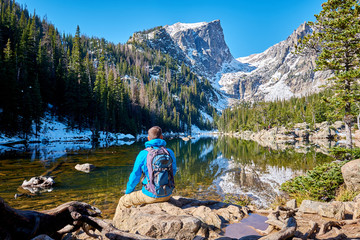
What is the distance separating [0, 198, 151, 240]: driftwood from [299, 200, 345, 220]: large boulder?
5.19 meters

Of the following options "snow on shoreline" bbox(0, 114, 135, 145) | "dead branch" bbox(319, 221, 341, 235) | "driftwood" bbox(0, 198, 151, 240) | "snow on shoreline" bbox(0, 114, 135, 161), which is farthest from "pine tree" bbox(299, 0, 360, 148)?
"snow on shoreline" bbox(0, 114, 135, 145)

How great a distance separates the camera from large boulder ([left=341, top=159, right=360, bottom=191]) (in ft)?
22.9

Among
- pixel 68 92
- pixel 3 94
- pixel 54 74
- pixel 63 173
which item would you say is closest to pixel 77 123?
pixel 68 92

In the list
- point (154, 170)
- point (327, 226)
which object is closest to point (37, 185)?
point (154, 170)

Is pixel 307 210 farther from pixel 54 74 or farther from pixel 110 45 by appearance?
pixel 110 45

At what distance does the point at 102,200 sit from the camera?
9.65 m

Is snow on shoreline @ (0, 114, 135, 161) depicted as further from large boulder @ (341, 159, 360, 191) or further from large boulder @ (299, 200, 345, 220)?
large boulder @ (341, 159, 360, 191)

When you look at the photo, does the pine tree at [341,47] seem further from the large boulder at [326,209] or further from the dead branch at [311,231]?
the dead branch at [311,231]

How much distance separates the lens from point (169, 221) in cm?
373

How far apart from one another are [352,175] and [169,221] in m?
7.60

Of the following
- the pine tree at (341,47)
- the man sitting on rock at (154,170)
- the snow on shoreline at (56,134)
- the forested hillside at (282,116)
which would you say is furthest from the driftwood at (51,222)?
the forested hillside at (282,116)

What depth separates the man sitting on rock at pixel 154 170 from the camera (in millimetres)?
4434

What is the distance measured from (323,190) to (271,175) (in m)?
9.07

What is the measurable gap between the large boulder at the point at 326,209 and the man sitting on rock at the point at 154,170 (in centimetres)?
415
